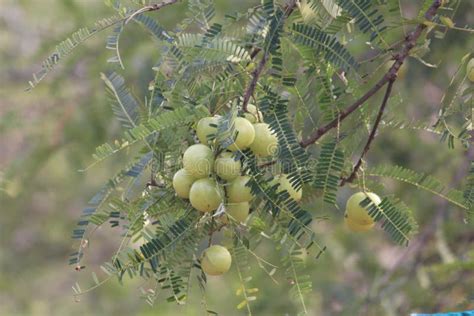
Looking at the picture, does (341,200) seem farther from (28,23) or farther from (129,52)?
(28,23)

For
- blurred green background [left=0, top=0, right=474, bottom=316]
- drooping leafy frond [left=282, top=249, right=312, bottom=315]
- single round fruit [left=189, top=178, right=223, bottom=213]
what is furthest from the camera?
blurred green background [left=0, top=0, right=474, bottom=316]

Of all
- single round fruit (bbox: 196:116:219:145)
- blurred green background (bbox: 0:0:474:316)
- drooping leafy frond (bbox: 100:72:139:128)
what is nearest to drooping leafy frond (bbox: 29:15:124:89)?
drooping leafy frond (bbox: 100:72:139:128)

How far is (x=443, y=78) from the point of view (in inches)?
99.5

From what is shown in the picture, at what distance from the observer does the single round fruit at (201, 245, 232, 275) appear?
859mm

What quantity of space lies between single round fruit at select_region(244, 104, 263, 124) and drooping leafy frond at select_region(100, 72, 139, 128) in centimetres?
15

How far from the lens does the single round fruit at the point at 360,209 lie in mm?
939

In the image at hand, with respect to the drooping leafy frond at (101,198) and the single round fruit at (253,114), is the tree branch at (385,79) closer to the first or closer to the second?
the single round fruit at (253,114)

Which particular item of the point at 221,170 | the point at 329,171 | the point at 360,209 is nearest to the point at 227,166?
the point at 221,170

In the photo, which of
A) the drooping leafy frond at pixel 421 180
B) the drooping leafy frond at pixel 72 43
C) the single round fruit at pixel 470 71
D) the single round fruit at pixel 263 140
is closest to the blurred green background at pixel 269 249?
the drooping leafy frond at pixel 421 180

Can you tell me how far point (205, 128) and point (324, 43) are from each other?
6.8 inches

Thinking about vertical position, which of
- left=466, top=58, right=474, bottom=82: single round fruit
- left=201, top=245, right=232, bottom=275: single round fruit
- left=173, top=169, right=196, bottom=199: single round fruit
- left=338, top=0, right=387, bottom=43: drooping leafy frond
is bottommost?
left=201, top=245, right=232, bottom=275: single round fruit

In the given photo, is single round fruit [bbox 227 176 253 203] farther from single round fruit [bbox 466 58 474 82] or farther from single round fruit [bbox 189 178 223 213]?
single round fruit [bbox 466 58 474 82]

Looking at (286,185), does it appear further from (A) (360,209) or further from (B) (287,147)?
(A) (360,209)

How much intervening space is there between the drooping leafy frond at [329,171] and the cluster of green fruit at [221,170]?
0.03 metres
